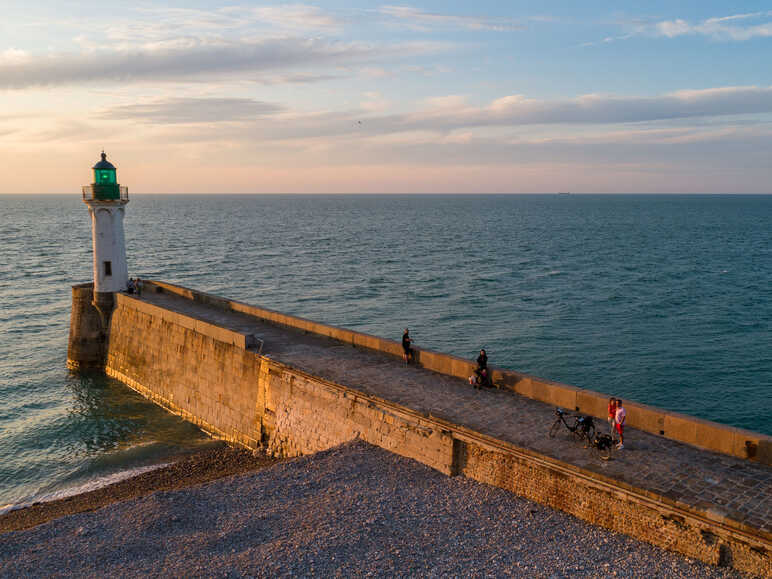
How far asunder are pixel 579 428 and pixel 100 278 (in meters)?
24.1

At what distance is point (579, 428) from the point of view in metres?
13.8

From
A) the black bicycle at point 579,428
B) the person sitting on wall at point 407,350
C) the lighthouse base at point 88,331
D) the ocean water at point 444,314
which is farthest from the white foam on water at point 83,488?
the black bicycle at point 579,428

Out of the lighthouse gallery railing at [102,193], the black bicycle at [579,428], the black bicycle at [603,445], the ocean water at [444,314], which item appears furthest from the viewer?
the lighthouse gallery railing at [102,193]

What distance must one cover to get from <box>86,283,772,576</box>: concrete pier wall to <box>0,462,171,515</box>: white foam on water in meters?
2.90

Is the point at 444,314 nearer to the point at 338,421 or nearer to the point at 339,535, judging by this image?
the point at 338,421

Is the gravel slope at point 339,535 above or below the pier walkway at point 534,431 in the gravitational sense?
below

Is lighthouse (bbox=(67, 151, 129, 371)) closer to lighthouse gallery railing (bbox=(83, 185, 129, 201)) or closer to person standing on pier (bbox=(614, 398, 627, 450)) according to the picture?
lighthouse gallery railing (bbox=(83, 185, 129, 201))

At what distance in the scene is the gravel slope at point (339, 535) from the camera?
36.1ft

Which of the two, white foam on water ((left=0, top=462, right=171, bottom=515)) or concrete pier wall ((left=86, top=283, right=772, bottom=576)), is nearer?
concrete pier wall ((left=86, top=283, right=772, bottom=576))

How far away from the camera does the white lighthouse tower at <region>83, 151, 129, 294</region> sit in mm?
28922

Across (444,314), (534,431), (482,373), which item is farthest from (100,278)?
(534,431)

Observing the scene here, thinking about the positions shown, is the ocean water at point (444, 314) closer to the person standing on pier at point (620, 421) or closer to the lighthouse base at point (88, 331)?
the lighthouse base at point (88, 331)

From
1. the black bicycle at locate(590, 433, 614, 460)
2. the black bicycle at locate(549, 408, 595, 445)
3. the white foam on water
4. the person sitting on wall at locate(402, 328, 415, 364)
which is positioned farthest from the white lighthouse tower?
the black bicycle at locate(590, 433, 614, 460)

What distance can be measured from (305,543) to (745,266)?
210ft
